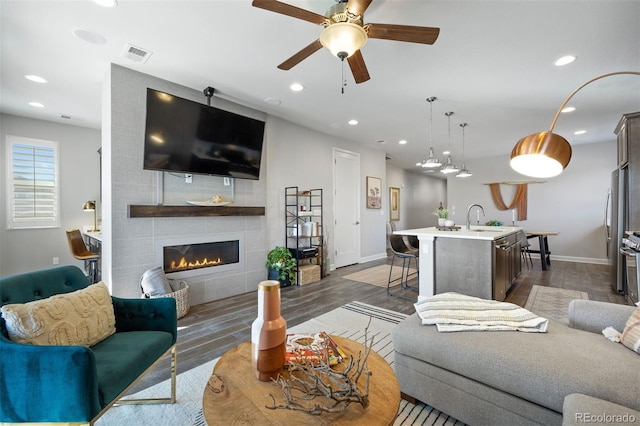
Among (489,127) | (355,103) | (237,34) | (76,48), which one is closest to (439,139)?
(489,127)

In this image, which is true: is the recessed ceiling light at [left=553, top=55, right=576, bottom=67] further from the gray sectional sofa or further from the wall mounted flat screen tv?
the wall mounted flat screen tv

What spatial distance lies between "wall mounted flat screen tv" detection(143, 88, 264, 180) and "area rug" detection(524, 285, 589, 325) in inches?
162

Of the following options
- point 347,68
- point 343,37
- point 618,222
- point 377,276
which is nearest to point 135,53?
point 347,68

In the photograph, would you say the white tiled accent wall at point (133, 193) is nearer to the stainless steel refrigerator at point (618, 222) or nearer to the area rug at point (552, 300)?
the area rug at point (552, 300)

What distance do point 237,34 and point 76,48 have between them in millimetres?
1610

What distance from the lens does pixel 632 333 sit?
55.5 inches

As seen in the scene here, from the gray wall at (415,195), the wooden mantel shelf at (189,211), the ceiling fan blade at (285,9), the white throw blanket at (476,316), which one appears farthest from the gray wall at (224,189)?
the white throw blanket at (476,316)

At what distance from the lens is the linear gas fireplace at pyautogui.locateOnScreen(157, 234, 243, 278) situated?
336 centimetres

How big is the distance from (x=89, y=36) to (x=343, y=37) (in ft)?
7.72

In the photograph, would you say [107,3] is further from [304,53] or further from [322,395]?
[322,395]

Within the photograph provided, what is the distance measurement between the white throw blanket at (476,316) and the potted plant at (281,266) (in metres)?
2.69

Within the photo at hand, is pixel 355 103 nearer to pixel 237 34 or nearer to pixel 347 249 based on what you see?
pixel 237 34

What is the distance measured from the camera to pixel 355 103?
13.2ft

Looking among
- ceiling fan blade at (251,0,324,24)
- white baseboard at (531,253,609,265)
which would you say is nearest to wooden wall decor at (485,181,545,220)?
white baseboard at (531,253,609,265)
